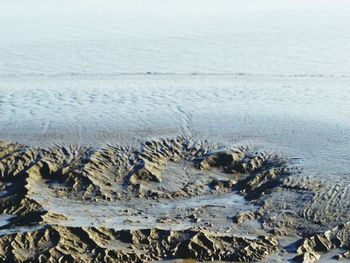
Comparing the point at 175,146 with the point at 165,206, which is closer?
the point at 165,206

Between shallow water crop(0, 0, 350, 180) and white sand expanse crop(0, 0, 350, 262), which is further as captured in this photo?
shallow water crop(0, 0, 350, 180)

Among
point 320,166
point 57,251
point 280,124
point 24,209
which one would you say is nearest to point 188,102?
point 280,124

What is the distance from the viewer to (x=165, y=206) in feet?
27.3

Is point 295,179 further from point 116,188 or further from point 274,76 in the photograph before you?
point 274,76

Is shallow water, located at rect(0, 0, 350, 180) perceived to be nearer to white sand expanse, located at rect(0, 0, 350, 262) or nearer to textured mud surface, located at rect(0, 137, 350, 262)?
white sand expanse, located at rect(0, 0, 350, 262)

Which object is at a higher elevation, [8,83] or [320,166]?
[320,166]

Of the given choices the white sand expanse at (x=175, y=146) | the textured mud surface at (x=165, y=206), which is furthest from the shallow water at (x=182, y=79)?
the textured mud surface at (x=165, y=206)

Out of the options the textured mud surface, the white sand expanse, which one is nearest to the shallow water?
the white sand expanse

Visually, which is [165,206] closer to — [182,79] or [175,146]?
[175,146]

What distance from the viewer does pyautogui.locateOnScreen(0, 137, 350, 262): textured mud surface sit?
7.03 m

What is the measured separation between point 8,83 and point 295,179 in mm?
8958

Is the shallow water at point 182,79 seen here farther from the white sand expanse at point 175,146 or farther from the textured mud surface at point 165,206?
the textured mud surface at point 165,206

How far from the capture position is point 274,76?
1652 centimetres

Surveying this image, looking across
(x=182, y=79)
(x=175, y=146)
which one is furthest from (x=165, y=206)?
(x=182, y=79)
